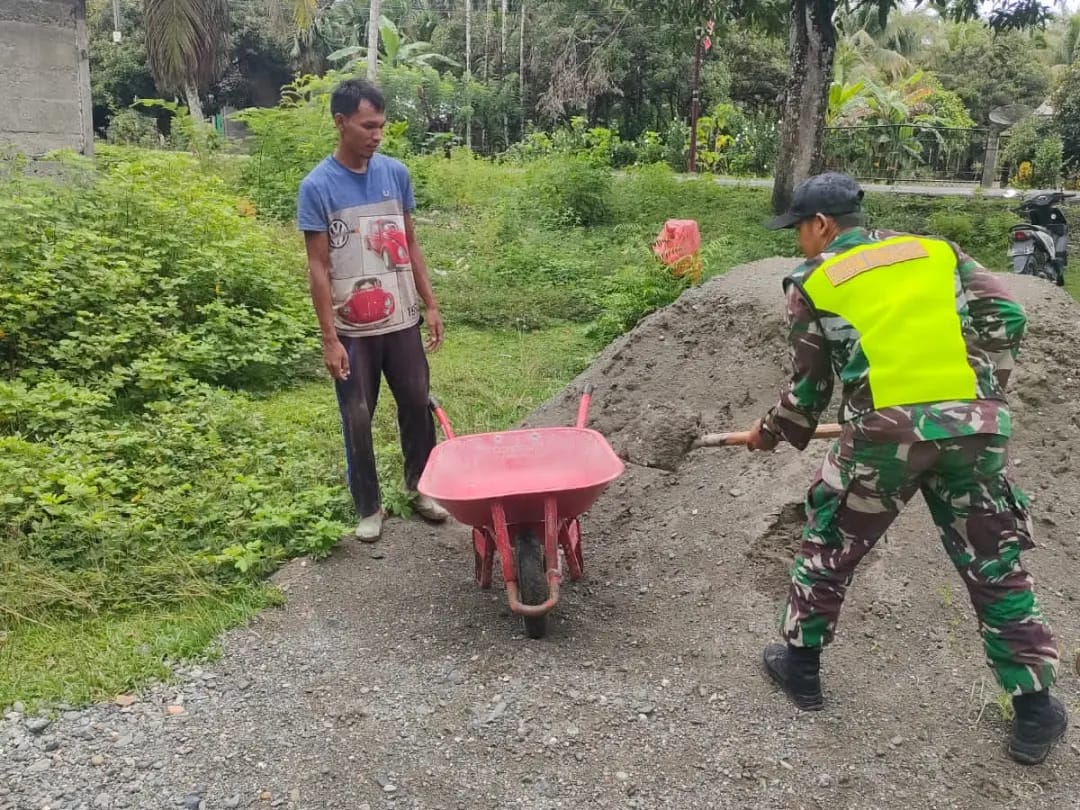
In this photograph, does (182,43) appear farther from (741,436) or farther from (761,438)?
(761,438)

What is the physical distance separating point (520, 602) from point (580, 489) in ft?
1.49

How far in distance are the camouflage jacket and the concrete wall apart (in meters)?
7.47

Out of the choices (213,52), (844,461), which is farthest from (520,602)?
(213,52)

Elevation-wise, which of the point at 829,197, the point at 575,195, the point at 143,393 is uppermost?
the point at 575,195

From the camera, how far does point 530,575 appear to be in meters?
3.08

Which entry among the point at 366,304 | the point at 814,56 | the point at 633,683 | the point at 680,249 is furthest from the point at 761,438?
the point at 814,56

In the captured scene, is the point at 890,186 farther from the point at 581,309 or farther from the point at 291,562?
the point at 291,562

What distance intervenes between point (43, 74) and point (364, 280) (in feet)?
19.9

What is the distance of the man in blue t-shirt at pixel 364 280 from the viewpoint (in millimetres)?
3467

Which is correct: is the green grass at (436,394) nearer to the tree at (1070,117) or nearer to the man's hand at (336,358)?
the man's hand at (336,358)

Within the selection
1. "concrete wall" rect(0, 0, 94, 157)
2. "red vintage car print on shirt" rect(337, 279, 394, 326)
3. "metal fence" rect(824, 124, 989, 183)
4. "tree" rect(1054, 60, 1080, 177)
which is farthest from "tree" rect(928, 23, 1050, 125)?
"red vintage car print on shirt" rect(337, 279, 394, 326)

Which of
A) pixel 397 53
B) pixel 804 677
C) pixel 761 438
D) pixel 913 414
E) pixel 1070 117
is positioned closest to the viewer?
pixel 913 414

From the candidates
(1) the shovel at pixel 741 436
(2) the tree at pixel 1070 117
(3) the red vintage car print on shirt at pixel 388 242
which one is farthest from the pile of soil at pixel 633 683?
(2) the tree at pixel 1070 117

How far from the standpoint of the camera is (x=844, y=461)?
97.9 inches
